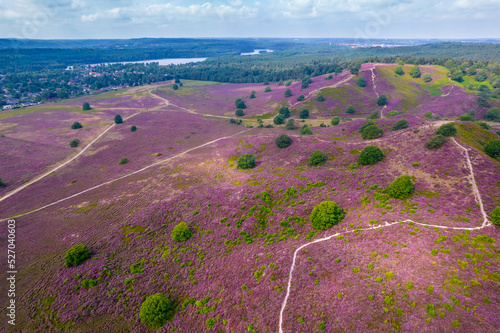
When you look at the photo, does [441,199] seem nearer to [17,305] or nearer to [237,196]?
[237,196]

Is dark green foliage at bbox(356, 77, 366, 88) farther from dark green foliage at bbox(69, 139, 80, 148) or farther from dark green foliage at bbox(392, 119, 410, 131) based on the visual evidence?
dark green foliage at bbox(69, 139, 80, 148)

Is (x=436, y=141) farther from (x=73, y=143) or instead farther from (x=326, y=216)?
(x=73, y=143)

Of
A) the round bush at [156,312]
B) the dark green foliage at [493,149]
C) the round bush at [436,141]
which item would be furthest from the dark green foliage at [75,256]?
the dark green foliage at [493,149]

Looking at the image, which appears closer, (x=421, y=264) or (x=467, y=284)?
(x=467, y=284)

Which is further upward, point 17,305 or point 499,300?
point 499,300

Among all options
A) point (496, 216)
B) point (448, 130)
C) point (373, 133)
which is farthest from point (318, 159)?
point (496, 216)

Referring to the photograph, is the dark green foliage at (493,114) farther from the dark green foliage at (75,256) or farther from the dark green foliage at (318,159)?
the dark green foliage at (75,256)

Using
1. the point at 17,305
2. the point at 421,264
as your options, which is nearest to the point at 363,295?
the point at 421,264
